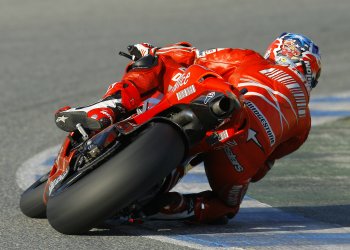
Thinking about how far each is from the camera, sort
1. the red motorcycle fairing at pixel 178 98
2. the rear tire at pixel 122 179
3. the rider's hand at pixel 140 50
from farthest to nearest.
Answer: the rider's hand at pixel 140 50, the red motorcycle fairing at pixel 178 98, the rear tire at pixel 122 179

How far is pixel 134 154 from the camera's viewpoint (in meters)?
5.02

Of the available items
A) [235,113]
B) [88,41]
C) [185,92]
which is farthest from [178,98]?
[88,41]

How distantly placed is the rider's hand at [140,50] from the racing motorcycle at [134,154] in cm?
48

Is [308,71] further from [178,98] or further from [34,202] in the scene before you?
[34,202]

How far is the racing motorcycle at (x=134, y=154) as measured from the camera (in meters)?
5.00

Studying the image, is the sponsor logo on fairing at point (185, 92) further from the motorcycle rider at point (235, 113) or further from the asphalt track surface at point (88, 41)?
the asphalt track surface at point (88, 41)

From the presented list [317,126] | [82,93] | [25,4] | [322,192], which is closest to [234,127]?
[322,192]

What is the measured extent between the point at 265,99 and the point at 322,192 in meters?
1.43

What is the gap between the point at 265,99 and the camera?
18.6 feet

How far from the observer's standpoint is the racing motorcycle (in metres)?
5.00

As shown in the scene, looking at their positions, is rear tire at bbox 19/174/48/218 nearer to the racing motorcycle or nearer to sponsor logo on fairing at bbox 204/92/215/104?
the racing motorcycle

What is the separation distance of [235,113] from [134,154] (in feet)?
1.96

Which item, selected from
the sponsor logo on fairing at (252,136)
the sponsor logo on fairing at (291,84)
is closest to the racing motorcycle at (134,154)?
the sponsor logo on fairing at (252,136)

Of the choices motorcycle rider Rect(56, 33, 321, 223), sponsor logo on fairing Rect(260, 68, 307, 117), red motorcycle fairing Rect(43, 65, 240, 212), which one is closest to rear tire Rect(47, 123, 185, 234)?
red motorcycle fairing Rect(43, 65, 240, 212)
